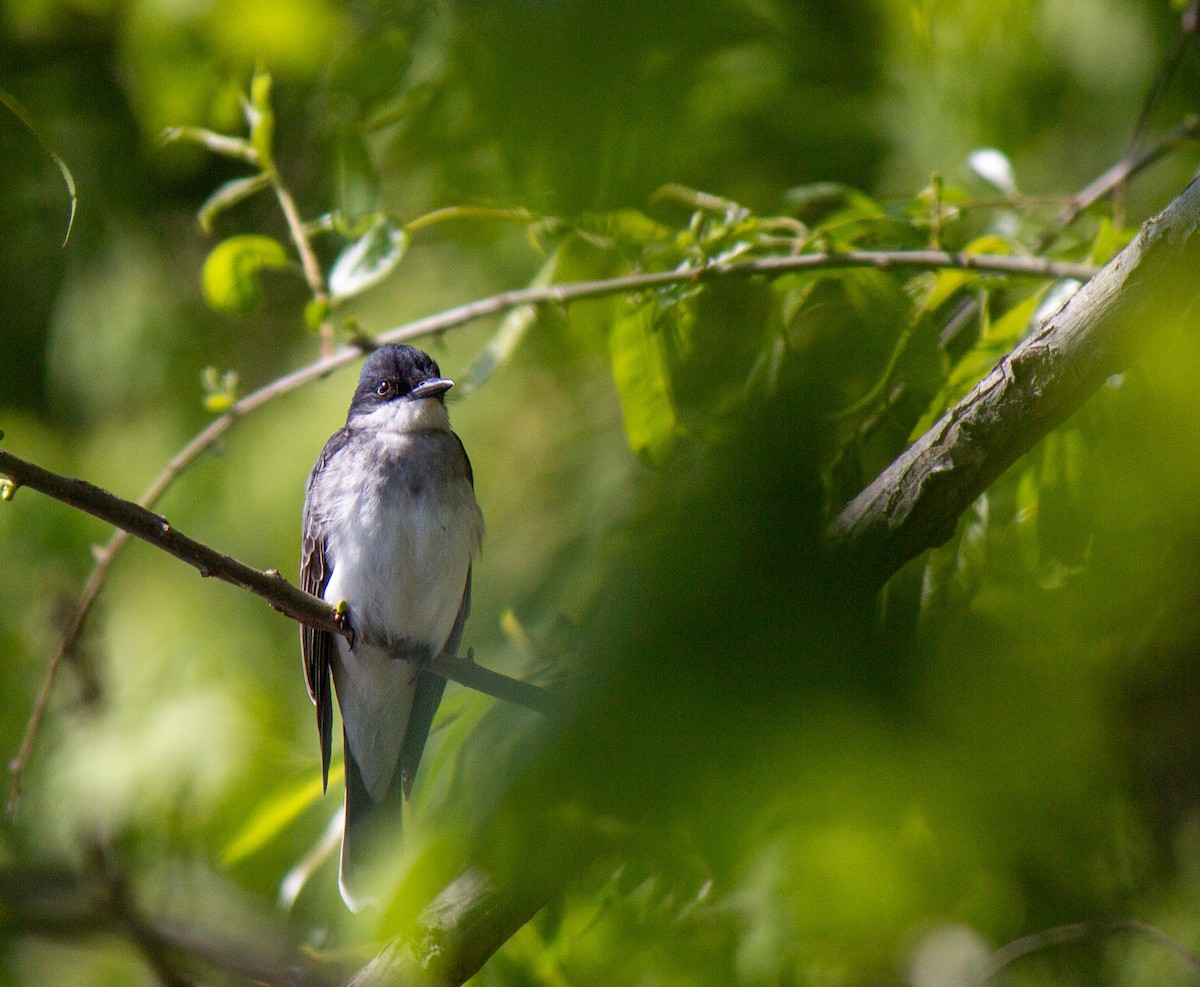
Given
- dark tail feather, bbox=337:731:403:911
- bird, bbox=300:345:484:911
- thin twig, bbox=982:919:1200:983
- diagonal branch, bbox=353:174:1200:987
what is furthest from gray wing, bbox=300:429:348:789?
thin twig, bbox=982:919:1200:983

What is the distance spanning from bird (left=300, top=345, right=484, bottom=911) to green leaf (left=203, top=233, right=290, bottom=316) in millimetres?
712

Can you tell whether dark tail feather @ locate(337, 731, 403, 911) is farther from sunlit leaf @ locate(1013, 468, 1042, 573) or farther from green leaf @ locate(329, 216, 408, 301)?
sunlit leaf @ locate(1013, 468, 1042, 573)

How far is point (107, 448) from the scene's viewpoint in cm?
510

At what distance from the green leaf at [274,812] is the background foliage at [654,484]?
0.5 inches

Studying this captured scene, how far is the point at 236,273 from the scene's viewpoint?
2469 millimetres

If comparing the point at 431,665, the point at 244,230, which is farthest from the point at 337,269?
the point at 244,230

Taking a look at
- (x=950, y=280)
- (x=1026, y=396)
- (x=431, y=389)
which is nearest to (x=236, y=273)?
(x=431, y=389)

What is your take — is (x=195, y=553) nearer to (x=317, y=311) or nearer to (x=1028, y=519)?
(x=317, y=311)

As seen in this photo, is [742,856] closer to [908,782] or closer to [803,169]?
[908,782]

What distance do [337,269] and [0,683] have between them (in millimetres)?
2771

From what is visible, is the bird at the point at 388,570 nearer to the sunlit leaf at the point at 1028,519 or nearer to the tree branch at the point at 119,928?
the tree branch at the point at 119,928

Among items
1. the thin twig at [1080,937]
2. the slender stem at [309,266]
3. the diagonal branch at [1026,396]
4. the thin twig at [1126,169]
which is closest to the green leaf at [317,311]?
the slender stem at [309,266]

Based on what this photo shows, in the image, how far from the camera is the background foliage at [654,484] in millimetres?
548

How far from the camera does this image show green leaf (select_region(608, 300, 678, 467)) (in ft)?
6.72
